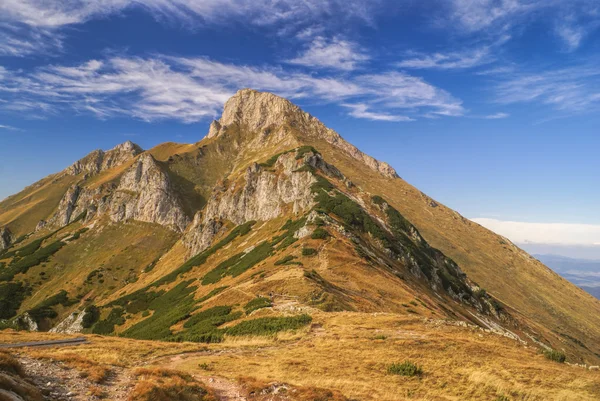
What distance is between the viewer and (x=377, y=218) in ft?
336

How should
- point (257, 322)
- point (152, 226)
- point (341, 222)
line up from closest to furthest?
point (257, 322) < point (341, 222) < point (152, 226)

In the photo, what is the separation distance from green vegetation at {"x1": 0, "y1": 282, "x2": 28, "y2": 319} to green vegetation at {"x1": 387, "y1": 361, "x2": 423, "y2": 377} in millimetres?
145171

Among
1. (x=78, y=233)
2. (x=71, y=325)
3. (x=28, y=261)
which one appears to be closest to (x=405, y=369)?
(x=71, y=325)

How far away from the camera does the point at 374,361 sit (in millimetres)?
23047

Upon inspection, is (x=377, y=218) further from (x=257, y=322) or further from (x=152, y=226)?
(x=152, y=226)

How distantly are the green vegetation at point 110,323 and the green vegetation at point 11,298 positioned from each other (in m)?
58.0

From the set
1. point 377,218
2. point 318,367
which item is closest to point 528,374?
point 318,367

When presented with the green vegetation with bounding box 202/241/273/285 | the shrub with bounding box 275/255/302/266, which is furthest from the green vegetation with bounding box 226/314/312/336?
the green vegetation with bounding box 202/241/273/285

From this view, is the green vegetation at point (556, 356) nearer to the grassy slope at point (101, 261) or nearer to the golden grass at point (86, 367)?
the golden grass at point (86, 367)

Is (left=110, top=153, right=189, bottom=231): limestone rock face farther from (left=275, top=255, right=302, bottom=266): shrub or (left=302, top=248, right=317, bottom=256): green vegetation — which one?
(left=302, top=248, right=317, bottom=256): green vegetation

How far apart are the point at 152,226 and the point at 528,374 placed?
175042mm

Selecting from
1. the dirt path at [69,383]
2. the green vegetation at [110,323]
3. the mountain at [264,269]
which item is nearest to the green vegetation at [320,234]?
the mountain at [264,269]

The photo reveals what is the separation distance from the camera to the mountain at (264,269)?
49531 millimetres

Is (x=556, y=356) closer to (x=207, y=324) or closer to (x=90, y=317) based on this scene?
(x=207, y=324)
